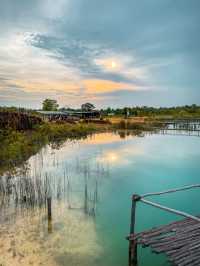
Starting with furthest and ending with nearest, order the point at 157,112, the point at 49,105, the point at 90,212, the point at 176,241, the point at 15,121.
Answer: the point at 157,112 < the point at 49,105 < the point at 15,121 < the point at 90,212 < the point at 176,241

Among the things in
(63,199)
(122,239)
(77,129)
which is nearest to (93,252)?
(122,239)

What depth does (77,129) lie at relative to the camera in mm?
28953

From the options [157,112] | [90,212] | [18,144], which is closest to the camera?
[90,212]

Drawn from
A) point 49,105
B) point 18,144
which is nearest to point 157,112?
point 49,105

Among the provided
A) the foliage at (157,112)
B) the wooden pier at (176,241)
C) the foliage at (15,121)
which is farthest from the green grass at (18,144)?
the foliage at (157,112)

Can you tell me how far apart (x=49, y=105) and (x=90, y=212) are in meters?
58.9

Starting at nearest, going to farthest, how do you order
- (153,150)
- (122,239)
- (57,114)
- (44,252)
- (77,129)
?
1. (44,252)
2. (122,239)
3. (153,150)
4. (77,129)
5. (57,114)

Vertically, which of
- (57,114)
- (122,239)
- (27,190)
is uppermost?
(57,114)

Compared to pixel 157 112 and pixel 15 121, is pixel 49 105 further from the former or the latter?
pixel 15 121

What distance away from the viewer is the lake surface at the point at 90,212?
525 centimetres

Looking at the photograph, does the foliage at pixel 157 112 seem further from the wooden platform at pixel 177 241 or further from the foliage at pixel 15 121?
→ the wooden platform at pixel 177 241

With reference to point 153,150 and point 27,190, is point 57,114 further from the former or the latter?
point 27,190

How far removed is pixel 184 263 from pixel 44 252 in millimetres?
2860

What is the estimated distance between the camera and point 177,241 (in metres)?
4.16
